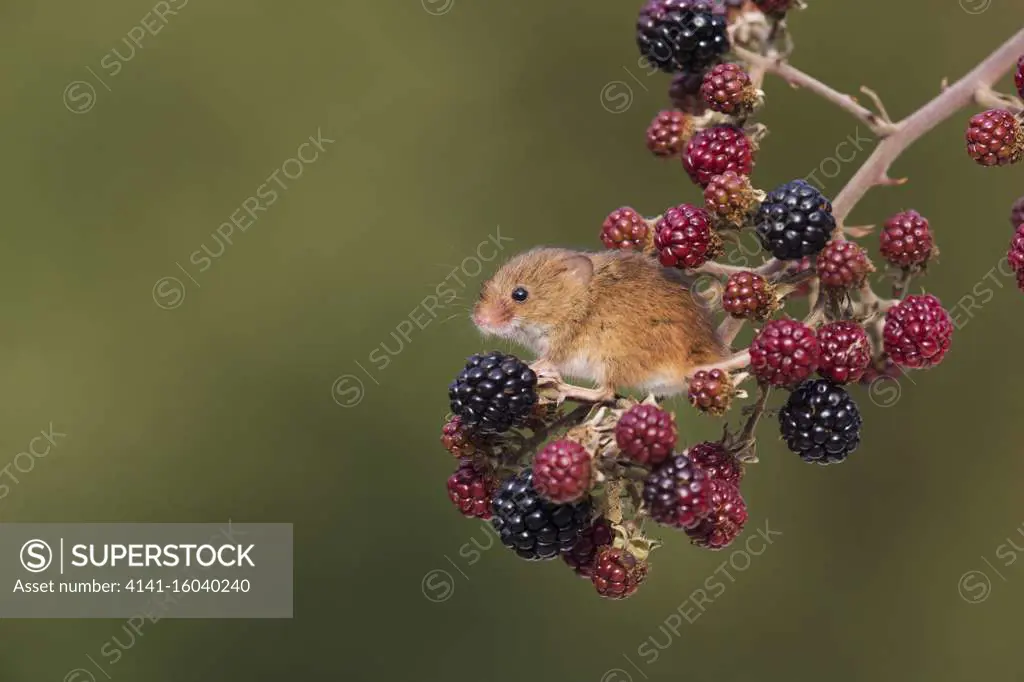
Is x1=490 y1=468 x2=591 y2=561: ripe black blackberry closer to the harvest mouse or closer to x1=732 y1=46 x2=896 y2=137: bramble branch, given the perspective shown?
the harvest mouse

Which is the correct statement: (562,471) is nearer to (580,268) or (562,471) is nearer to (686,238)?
(686,238)

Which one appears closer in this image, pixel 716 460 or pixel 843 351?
pixel 843 351

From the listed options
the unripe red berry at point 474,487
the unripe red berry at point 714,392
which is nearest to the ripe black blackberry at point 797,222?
the unripe red berry at point 714,392

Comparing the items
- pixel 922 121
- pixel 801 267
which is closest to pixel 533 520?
pixel 801 267

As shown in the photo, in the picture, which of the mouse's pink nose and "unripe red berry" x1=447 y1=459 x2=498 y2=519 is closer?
"unripe red berry" x1=447 y1=459 x2=498 y2=519

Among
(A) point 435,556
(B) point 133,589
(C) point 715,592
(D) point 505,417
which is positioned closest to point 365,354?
(A) point 435,556

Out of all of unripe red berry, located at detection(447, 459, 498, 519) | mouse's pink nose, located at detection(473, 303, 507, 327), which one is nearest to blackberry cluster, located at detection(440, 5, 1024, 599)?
unripe red berry, located at detection(447, 459, 498, 519)

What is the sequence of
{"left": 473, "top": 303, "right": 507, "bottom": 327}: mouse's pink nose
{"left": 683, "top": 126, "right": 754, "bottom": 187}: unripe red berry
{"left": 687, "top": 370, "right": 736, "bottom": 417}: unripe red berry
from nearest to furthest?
1. {"left": 687, "top": 370, "right": 736, "bottom": 417}: unripe red berry
2. {"left": 683, "top": 126, "right": 754, "bottom": 187}: unripe red berry
3. {"left": 473, "top": 303, "right": 507, "bottom": 327}: mouse's pink nose
